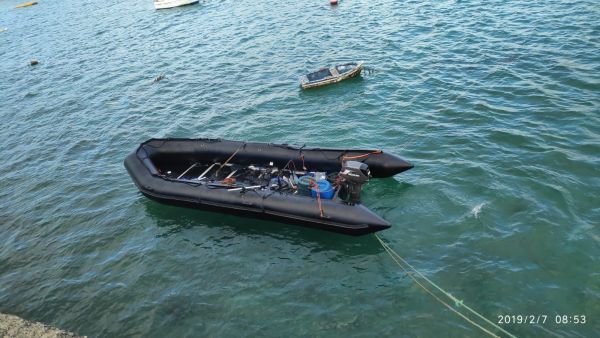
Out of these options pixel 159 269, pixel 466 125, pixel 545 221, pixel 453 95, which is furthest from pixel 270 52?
pixel 545 221

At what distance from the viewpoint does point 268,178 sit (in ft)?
46.5

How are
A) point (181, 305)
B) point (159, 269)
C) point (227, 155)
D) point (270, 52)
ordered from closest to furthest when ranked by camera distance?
point (181, 305) → point (159, 269) → point (227, 155) → point (270, 52)

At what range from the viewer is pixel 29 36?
4103cm

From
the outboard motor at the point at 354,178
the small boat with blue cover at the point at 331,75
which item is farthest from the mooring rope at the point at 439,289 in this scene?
the small boat with blue cover at the point at 331,75

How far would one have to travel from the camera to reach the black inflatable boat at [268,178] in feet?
39.0

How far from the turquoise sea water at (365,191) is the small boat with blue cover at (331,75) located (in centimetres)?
70

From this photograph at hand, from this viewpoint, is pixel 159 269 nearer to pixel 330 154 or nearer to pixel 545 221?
pixel 330 154

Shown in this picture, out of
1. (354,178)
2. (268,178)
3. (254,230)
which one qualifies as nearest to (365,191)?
(354,178)

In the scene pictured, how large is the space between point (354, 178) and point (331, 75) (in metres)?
9.79

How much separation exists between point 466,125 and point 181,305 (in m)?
11.2

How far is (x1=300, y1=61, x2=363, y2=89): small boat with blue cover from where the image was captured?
67.2 feet
